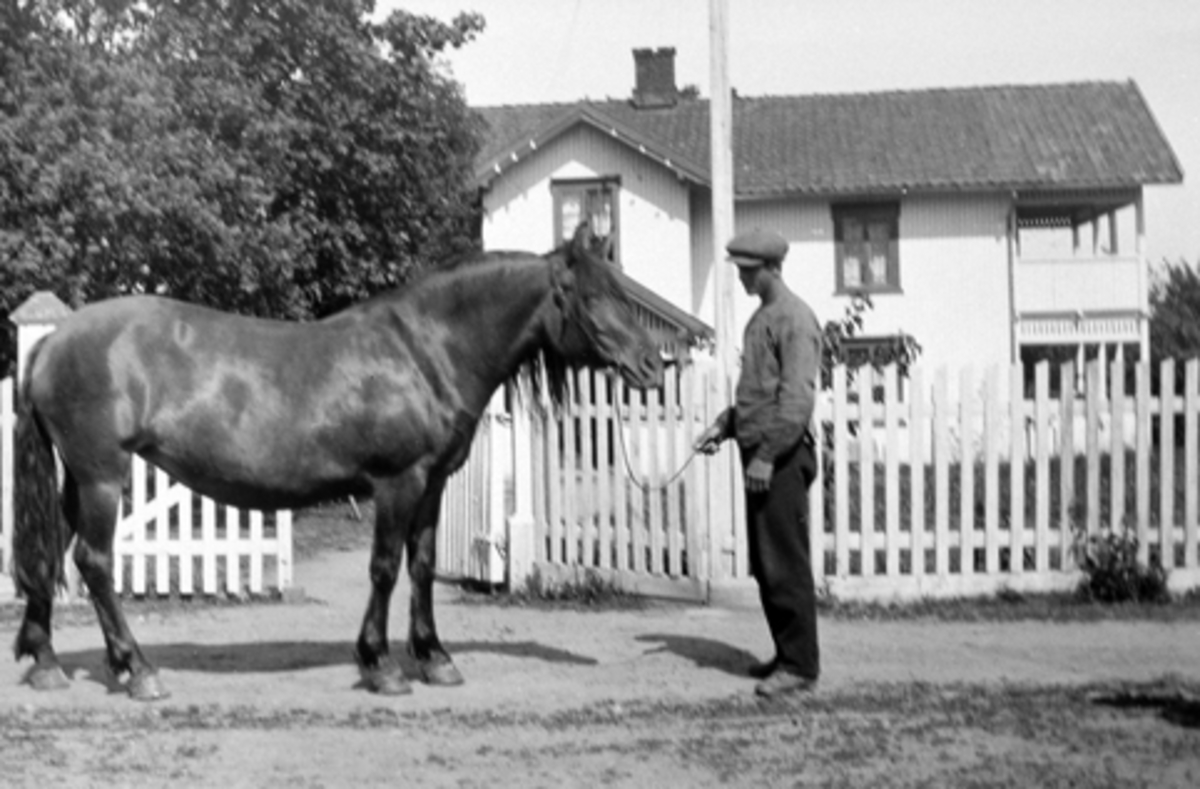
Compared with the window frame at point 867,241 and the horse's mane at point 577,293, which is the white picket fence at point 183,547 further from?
the window frame at point 867,241

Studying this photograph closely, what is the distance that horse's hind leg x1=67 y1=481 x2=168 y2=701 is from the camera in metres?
7.98

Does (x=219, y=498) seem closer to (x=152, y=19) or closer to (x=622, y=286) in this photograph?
(x=622, y=286)

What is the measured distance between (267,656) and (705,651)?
8.23 feet

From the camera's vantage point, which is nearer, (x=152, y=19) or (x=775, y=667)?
(x=775, y=667)

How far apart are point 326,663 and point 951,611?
4265mm

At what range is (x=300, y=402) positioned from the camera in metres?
8.05

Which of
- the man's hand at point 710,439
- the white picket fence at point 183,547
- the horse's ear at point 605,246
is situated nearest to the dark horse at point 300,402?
the horse's ear at point 605,246

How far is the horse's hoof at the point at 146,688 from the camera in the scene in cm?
782

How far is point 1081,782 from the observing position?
5820 mm

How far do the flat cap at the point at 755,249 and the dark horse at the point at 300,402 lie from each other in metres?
0.61

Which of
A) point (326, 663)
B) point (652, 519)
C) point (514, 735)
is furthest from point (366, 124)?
point (514, 735)

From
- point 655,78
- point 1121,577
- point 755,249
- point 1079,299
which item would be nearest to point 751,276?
point 755,249

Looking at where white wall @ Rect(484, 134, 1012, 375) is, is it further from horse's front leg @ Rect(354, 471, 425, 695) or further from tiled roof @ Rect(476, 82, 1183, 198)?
horse's front leg @ Rect(354, 471, 425, 695)

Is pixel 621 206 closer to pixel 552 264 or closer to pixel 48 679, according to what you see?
pixel 552 264
